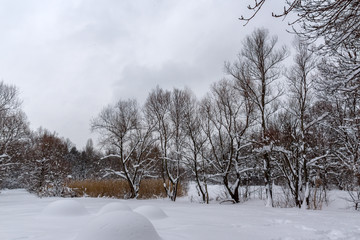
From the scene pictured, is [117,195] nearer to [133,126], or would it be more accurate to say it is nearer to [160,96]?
[133,126]

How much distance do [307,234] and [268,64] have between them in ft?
32.4

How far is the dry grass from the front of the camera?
683 inches

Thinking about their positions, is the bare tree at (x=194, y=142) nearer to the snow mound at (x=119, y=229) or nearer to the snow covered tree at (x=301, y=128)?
the snow covered tree at (x=301, y=128)

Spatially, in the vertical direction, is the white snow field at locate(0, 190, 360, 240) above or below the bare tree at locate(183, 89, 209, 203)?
below

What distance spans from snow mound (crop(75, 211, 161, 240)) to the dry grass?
45.0ft

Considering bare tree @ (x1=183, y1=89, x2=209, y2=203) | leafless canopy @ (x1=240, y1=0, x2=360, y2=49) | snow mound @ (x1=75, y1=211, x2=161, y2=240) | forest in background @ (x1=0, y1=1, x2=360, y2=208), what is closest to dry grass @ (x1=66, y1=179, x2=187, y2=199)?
forest in background @ (x1=0, y1=1, x2=360, y2=208)

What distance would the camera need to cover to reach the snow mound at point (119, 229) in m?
3.33

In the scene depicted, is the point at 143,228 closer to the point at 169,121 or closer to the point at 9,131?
the point at 169,121

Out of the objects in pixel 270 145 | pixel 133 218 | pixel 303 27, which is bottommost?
pixel 133 218

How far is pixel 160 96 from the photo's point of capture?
1617cm

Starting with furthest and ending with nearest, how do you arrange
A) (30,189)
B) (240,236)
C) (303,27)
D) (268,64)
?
(30,189) < (268,64) < (240,236) < (303,27)

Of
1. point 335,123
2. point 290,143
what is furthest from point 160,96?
point 335,123

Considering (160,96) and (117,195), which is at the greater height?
(160,96)

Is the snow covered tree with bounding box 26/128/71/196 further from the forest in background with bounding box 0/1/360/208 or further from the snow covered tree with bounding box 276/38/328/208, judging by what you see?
the snow covered tree with bounding box 276/38/328/208
